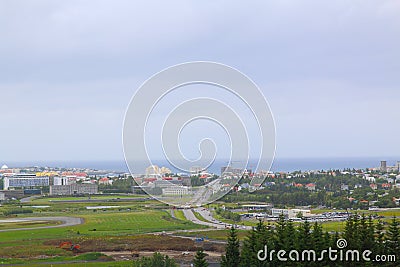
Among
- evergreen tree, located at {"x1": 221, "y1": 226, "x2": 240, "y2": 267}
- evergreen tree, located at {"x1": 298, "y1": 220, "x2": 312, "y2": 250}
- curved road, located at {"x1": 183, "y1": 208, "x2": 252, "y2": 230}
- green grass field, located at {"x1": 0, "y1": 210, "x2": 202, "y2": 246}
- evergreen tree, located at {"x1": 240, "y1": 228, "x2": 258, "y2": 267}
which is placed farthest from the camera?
curved road, located at {"x1": 183, "y1": 208, "x2": 252, "y2": 230}

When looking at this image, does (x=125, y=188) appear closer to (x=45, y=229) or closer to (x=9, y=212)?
(x=9, y=212)

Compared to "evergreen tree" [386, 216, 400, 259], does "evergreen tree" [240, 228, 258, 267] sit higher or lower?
lower

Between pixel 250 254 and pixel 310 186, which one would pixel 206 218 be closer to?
pixel 310 186

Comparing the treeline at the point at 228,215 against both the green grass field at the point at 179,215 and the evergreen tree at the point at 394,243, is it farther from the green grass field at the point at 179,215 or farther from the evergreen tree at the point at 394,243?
the evergreen tree at the point at 394,243

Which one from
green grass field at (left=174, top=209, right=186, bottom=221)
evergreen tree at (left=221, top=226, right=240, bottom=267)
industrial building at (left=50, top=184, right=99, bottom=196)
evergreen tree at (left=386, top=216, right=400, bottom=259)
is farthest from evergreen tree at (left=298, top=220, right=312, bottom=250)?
industrial building at (left=50, top=184, right=99, bottom=196)

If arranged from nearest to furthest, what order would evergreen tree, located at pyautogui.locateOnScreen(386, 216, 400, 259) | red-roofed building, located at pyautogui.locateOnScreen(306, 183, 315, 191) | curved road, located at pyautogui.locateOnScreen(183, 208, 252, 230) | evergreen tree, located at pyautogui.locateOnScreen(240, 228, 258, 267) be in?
evergreen tree, located at pyautogui.locateOnScreen(240, 228, 258, 267) → evergreen tree, located at pyautogui.locateOnScreen(386, 216, 400, 259) → curved road, located at pyautogui.locateOnScreen(183, 208, 252, 230) → red-roofed building, located at pyautogui.locateOnScreen(306, 183, 315, 191)

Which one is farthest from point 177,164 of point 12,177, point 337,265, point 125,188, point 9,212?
point 12,177

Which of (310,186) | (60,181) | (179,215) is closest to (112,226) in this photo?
(179,215)

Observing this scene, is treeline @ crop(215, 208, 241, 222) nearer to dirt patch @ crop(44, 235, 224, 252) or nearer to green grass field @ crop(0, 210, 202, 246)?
green grass field @ crop(0, 210, 202, 246)

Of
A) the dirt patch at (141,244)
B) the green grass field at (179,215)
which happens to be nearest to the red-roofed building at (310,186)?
the green grass field at (179,215)

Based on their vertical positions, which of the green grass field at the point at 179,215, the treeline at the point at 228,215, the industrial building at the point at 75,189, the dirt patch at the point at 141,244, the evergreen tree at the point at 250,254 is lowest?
the dirt patch at the point at 141,244

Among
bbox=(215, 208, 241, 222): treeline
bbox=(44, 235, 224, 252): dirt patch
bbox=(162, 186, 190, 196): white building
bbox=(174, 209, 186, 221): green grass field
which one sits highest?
bbox=(162, 186, 190, 196): white building
